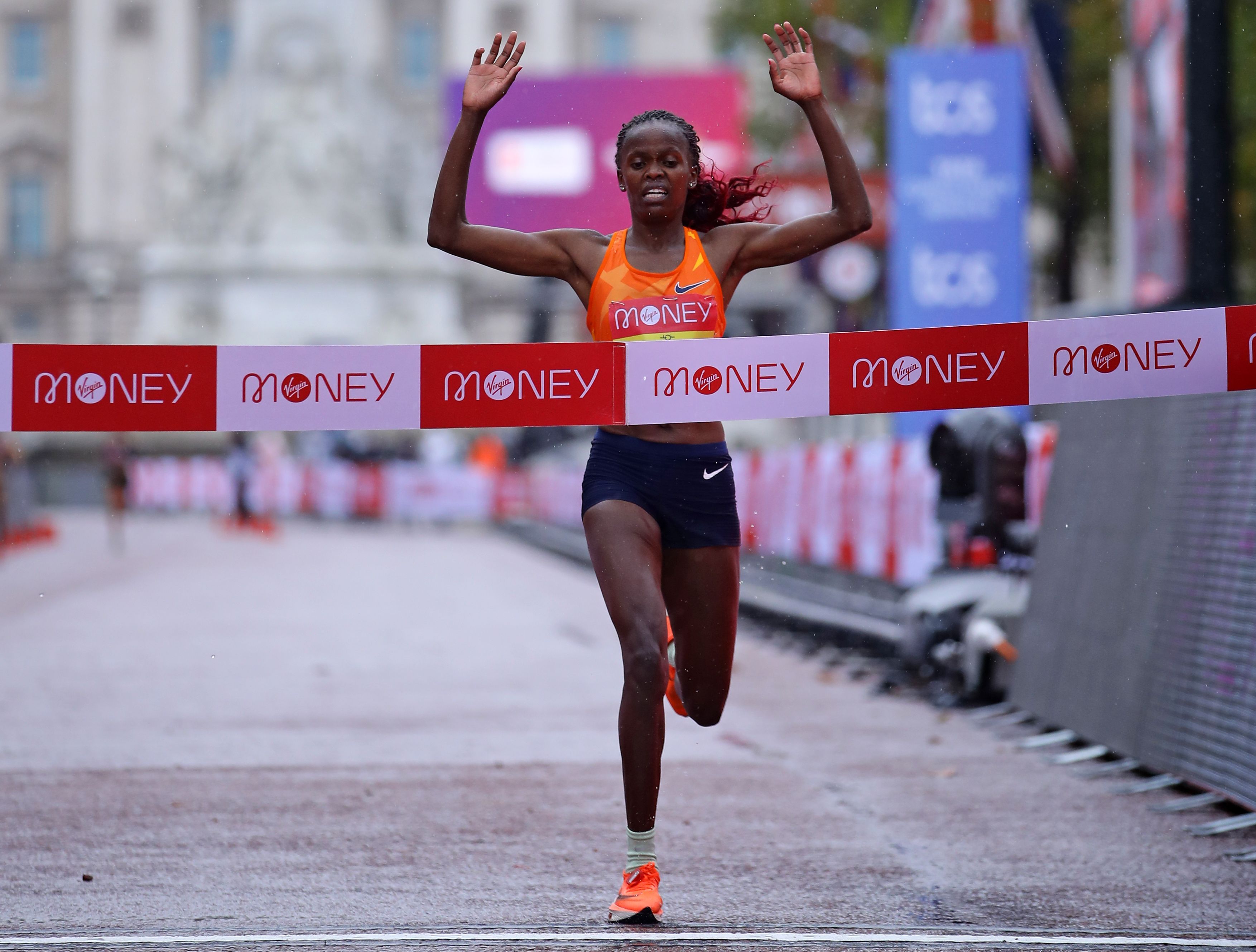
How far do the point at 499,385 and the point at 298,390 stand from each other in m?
0.57

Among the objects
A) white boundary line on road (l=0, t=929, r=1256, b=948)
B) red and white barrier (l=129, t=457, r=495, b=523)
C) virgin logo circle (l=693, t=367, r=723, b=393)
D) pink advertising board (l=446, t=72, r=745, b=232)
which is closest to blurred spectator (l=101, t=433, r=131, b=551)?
red and white barrier (l=129, t=457, r=495, b=523)

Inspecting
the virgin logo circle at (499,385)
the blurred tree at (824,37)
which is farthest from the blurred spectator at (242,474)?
the virgin logo circle at (499,385)

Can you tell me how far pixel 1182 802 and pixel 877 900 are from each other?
7.27ft

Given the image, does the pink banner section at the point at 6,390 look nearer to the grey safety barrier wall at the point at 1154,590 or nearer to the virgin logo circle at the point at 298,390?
the virgin logo circle at the point at 298,390

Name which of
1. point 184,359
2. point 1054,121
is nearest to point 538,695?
point 184,359

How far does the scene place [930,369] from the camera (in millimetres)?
5621

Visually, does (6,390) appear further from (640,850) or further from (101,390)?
(640,850)

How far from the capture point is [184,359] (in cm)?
565

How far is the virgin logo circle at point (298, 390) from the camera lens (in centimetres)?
568

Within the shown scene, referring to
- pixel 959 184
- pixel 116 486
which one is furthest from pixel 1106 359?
pixel 116 486

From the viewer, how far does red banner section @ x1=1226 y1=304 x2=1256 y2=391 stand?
18.9 feet

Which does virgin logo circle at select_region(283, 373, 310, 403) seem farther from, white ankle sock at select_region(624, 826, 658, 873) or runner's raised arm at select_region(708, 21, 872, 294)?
white ankle sock at select_region(624, 826, 658, 873)

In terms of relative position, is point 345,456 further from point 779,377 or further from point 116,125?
point 116,125

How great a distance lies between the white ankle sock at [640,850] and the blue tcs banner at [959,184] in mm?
14246
